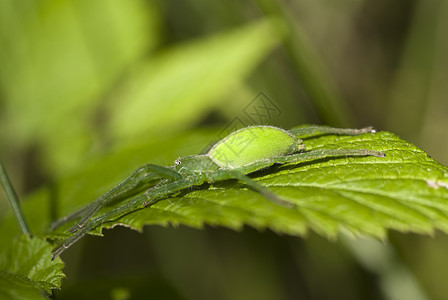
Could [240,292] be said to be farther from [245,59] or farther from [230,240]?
[245,59]

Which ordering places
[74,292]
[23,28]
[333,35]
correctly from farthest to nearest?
[333,35]
[23,28]
[74,292]

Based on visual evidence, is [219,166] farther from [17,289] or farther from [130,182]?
[17,289]

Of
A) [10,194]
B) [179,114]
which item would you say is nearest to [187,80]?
[179,114]

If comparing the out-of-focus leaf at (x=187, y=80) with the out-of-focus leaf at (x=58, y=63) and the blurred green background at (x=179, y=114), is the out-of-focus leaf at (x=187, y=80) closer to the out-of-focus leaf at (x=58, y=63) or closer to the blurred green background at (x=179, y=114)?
the blurred green background at (x=179, y=114)

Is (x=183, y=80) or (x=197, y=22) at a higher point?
(x=197, y=22)

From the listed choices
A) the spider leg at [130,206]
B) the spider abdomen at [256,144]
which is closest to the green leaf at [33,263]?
the spider leg at [130,206]

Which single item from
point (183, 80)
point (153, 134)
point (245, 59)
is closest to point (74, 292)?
point (153, 134)

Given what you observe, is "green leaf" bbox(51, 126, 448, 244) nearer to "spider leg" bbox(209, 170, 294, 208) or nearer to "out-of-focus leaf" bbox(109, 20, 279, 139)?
"spider leg" bbox(209, 170, 294, 208)

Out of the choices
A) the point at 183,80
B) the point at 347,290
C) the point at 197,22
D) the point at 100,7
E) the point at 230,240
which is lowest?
the point at 347,290
